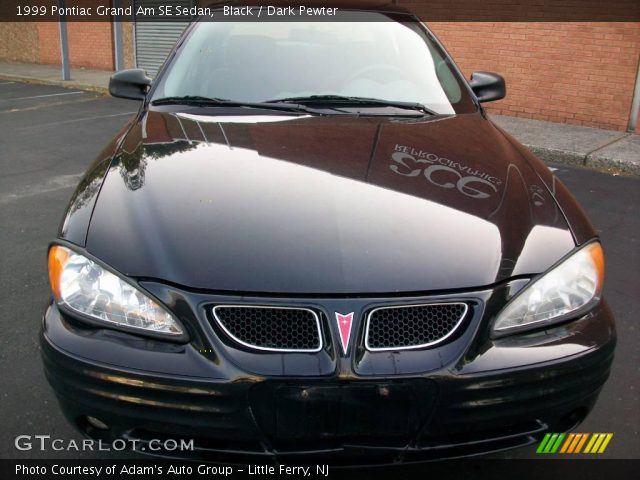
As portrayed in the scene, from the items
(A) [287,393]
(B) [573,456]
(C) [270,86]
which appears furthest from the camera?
(C) [270,86]

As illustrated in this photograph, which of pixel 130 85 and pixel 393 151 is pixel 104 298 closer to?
pixel 393 151

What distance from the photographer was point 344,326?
169 centimetres

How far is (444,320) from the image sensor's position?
175 centimetres

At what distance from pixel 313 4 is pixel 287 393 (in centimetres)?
262

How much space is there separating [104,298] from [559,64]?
792 cm

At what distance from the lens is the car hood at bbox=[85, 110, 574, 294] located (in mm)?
1764

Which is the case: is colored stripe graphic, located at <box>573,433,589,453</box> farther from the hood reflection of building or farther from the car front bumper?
the hood reflection of building

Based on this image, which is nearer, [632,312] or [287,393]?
→ [287,393]

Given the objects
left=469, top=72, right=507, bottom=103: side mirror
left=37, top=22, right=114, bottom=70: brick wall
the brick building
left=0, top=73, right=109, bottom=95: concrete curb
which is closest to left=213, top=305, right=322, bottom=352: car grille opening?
left=469, top=72, right=507, bottom=103: side mirror

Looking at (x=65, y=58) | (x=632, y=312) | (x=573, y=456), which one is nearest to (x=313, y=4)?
(x=632, y=312)

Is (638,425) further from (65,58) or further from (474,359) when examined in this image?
(65,58)

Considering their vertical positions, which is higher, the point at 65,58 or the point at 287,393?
the point at 287,393

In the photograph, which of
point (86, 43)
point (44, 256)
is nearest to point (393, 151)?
point (44, 256)

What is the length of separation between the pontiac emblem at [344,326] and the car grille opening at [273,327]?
57mm
